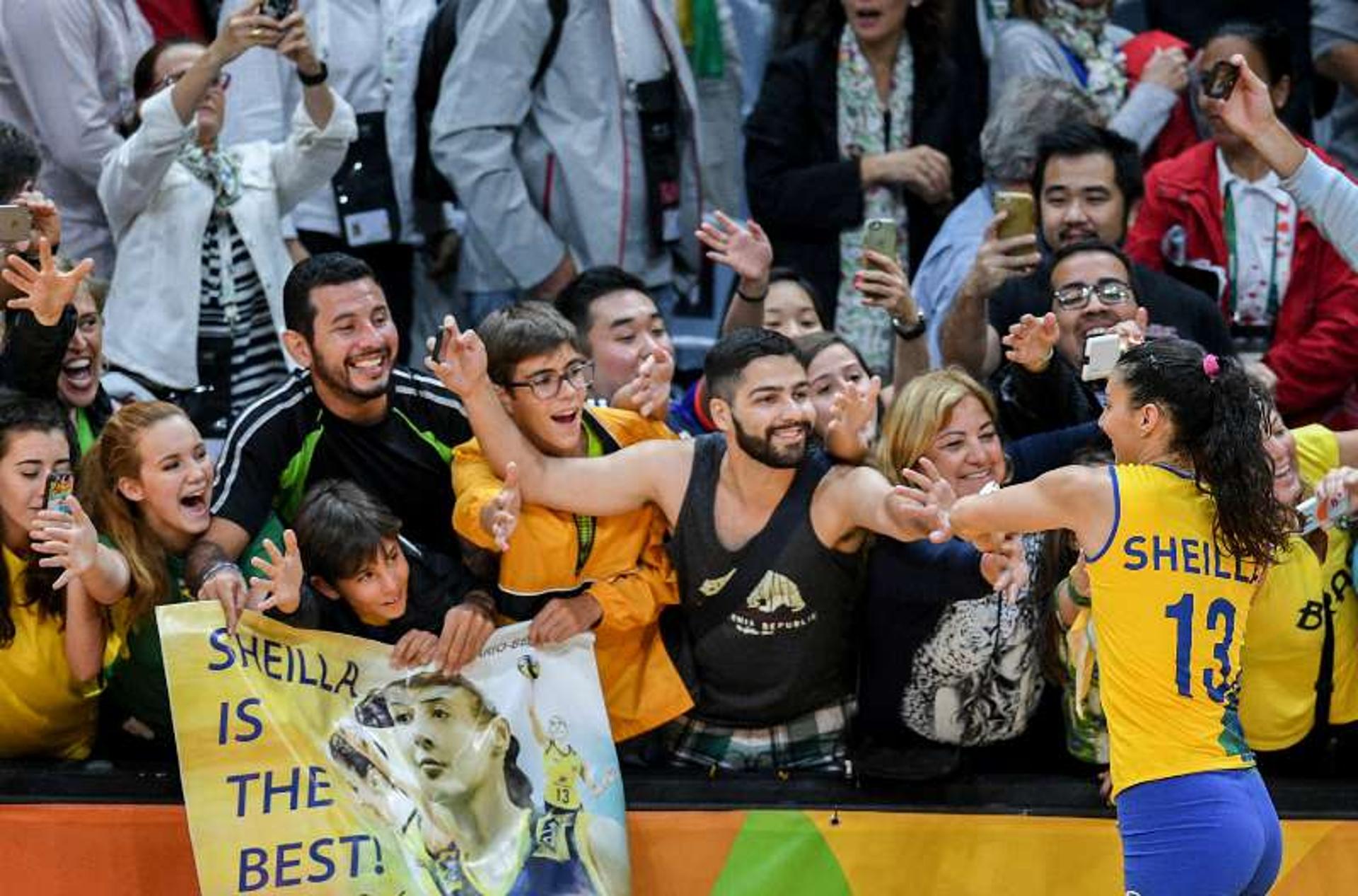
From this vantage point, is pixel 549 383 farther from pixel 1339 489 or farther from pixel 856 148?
pixel 856 148

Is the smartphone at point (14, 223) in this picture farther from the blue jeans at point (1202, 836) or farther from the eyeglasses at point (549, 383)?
the blue jeans at point (1202, 836)

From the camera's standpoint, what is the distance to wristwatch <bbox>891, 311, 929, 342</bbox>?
661 centimetres

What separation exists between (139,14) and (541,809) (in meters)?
3.45

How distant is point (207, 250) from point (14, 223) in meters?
1.15

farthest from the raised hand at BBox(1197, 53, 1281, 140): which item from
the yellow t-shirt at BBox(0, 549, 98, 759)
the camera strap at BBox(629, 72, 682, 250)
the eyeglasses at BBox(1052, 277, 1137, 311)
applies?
the yellow t-shirt at BBox(0, 549, 98, 759)

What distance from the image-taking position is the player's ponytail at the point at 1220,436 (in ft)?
17.0

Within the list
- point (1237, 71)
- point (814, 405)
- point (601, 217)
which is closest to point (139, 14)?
point (601, 217)

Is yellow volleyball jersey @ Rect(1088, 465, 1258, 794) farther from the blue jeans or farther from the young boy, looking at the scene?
the young boy

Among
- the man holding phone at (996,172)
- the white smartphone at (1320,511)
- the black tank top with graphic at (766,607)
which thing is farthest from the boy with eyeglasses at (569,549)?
the man holding phone at (996,172)

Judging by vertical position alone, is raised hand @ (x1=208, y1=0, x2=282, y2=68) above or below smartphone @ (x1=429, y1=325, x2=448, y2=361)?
above

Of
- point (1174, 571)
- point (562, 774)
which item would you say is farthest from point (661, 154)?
point (1174, 571)

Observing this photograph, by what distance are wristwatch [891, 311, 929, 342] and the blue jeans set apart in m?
1.79

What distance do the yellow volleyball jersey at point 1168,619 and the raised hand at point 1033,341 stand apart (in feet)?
3.24

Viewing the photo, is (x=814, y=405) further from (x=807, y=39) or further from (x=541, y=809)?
(x=807, y=39)
